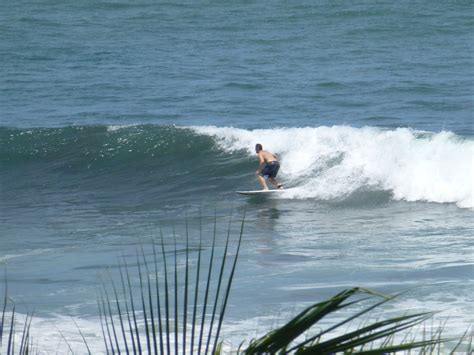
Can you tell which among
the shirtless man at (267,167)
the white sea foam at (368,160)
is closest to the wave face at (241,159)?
the white sea foam at (368,160)

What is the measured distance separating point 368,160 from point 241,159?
117 inches

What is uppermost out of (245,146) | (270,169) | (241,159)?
(245,146)

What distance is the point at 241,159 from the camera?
20.3 metres

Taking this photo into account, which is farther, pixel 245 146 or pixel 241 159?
pixel 245 146

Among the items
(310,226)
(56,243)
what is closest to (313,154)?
(310,226)

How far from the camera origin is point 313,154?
64.5ft

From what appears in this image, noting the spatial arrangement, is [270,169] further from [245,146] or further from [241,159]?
[245,146]

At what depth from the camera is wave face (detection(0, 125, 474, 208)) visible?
17297mm

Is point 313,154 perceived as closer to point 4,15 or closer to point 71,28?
point 71,28

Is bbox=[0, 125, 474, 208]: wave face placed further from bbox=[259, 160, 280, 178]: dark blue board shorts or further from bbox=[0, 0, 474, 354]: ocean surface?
bbox=[259, 160, 280, 178]: dark blue board shorts

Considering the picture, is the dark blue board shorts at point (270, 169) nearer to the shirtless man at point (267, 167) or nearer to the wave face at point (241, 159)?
the shirtless man at point (267, 167)

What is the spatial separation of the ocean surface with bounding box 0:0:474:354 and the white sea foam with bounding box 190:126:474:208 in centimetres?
5

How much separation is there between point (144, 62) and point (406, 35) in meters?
9.39

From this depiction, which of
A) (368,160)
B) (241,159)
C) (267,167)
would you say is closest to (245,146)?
(241,159)
